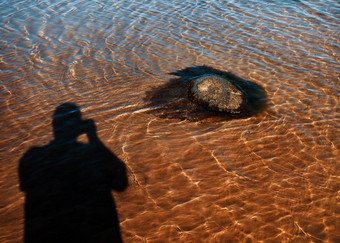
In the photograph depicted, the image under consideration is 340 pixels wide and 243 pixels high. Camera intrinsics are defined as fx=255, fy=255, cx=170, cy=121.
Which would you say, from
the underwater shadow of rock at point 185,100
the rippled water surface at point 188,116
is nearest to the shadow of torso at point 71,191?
the rippled water surface at point 188,116

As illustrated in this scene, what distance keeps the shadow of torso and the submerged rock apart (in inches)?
93.4

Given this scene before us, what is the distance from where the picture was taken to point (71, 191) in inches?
154

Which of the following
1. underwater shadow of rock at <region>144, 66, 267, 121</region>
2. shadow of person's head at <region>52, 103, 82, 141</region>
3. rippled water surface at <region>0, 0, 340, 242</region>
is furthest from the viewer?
underwater shadow of rock at <region>144, 66, 267, 121</region>

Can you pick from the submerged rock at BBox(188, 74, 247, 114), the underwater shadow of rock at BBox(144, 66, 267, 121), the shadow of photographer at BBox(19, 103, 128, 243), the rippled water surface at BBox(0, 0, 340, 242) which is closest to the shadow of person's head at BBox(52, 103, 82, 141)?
the shadow of photographer at BBox(19, 103, 128, 243)

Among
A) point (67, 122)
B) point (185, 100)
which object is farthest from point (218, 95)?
point (67, 122)

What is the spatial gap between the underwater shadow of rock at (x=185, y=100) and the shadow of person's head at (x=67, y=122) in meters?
1.56

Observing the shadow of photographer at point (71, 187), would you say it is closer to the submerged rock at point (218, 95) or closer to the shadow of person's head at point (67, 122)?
the shadow of person's head at point (67, 122)

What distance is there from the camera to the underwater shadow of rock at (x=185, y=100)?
5.51 m

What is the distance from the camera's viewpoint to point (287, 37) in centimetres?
868

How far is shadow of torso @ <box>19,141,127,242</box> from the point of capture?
339 centimetres

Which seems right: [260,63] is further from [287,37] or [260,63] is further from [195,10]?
[195,10]

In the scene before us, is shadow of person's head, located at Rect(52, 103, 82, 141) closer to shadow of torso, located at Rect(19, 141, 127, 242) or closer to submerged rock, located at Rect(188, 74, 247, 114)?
shadow of torso, located at Rect(19, 141, 127, 242)

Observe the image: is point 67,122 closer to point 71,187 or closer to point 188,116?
point 71,187

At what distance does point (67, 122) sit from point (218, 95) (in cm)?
325
